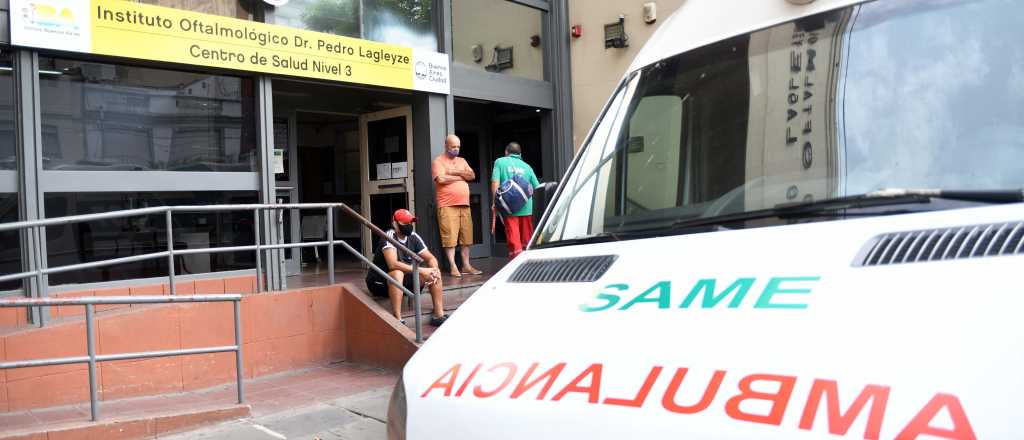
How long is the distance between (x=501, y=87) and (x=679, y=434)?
8636mm

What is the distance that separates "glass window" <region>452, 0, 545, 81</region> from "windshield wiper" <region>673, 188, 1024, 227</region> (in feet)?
24.9

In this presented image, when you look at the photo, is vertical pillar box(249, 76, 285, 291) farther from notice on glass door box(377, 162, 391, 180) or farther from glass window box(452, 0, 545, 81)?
glass window box(452, 0, 545, 81)

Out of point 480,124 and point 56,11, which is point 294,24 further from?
point 480,124

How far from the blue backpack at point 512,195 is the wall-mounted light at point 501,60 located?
2.03 metres

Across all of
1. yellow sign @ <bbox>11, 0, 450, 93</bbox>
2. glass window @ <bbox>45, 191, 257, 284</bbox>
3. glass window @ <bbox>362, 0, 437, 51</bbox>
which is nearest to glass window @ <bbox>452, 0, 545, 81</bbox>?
glass window @ <bbox>362, 0, 437, 51</bbox>

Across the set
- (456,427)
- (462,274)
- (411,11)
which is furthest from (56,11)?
(456,427)

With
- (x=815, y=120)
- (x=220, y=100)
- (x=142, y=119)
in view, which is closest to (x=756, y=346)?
(x=815, y=120)

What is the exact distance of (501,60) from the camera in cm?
1009

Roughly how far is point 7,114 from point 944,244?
6.52 meters

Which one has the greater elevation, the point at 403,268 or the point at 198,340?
the point at 403,268

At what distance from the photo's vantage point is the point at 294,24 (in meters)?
7.62

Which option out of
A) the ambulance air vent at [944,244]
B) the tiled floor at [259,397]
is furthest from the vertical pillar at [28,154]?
the ambulance air vent at [944,244]

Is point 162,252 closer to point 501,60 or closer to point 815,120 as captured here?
point 501,60

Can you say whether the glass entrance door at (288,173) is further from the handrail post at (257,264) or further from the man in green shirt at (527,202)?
the man in green shirt at (527,202)
